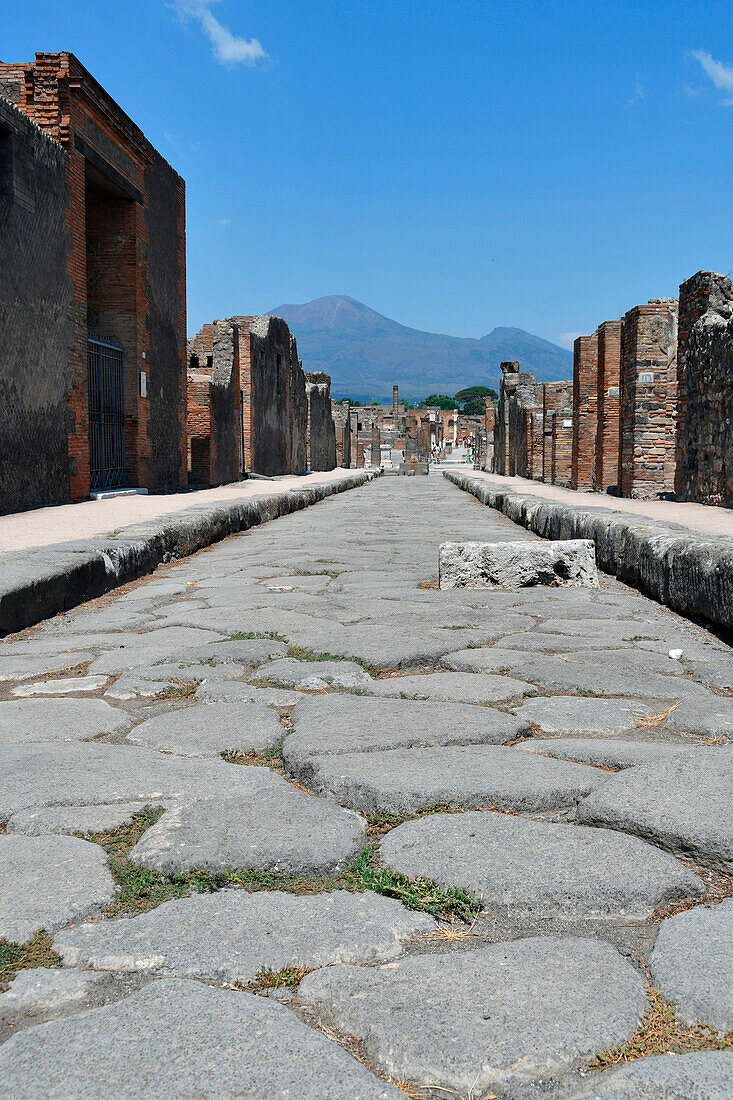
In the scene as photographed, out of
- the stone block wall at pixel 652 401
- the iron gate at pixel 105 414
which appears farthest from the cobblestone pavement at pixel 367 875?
the stone block wall at pixel 652 401

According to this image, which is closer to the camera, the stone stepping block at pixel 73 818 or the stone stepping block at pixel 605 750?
the stone stepping block at pixel 73 818

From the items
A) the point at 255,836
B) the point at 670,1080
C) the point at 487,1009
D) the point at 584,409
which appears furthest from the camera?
the point at 584,409

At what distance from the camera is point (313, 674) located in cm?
285

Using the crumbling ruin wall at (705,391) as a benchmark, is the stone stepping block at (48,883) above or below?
below

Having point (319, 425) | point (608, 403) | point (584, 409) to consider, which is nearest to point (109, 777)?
point (608, 403)

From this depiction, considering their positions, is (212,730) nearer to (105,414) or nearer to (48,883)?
(48,883)

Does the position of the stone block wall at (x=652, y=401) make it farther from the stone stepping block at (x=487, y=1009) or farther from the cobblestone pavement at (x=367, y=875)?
the stone stepping block at (x=487, y=1009)

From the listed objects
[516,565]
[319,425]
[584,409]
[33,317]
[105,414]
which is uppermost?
[33,317]

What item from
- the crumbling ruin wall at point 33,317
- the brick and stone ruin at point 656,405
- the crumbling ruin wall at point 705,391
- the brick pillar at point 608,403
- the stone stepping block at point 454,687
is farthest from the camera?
the brick pillar at point 608,403

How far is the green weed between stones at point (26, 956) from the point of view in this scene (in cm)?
118

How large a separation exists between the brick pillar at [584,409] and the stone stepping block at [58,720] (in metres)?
14.1

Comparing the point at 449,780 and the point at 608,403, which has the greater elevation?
the point at 608,403

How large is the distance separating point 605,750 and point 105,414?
1093 centimetres

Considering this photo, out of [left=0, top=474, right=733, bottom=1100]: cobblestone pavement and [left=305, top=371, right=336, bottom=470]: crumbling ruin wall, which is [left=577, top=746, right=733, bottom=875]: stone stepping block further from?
[left=305, top=371, right=336, bottom=470]: crumbling ruin wall
